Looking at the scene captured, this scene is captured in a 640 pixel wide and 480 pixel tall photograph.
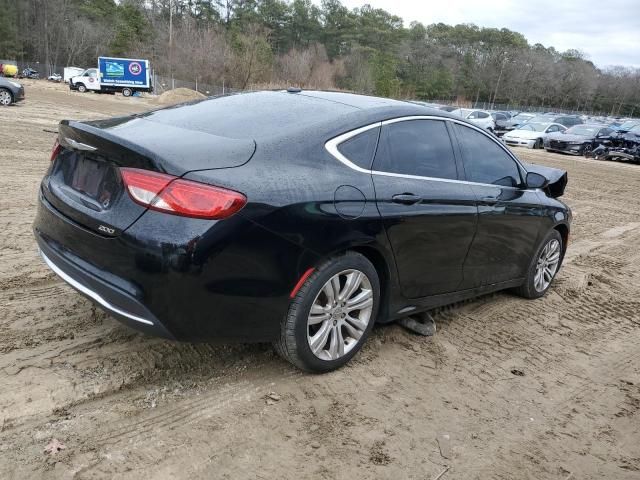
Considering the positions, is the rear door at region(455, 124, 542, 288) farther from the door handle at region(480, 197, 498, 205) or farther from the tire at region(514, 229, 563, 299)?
the tire at region(514, 229, 563, 299)

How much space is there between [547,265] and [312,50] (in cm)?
7382

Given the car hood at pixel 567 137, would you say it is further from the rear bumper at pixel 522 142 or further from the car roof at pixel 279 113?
the car roof at pixel 279 113

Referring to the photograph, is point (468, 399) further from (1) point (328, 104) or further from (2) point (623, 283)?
(2) point (623, 283)

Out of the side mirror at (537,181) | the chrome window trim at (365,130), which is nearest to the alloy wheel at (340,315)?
the chrome window trim at (365,130)

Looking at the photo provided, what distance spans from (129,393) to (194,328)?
643 mm

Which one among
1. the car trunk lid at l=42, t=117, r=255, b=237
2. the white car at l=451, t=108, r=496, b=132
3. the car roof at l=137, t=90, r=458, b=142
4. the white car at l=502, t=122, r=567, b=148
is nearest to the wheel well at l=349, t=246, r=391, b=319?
the car roof at l=137, t=90, r=458, b=142

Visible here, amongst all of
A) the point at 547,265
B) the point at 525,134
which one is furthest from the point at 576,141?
the point at 547,265

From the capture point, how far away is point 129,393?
300 cm

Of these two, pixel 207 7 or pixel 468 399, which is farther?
pixel 207 7

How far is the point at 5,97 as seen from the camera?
19.4 metres

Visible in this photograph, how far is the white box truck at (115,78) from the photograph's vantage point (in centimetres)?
4353

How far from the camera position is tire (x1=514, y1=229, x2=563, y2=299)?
5.11 metres

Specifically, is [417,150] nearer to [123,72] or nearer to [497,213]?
[497,213]

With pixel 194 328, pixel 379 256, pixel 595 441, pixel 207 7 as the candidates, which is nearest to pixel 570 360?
pixel 595 441
